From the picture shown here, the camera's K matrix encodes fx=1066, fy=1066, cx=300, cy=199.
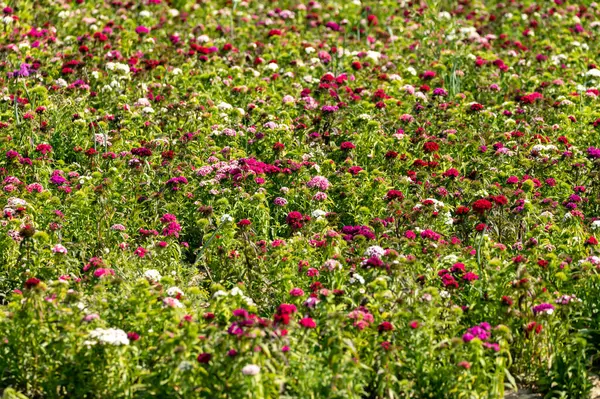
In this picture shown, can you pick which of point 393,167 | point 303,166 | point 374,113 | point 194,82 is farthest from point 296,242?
point 194,82

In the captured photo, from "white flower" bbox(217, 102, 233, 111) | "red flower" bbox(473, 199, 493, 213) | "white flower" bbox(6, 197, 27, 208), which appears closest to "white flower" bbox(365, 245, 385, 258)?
"red flower" bbox(473, 199, 493, 213)

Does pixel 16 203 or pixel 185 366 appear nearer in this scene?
pixel 185 366

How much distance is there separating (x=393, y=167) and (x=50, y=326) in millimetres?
4483

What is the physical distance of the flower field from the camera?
23.7 feet

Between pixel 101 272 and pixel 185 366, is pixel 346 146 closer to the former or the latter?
pixel 101 272

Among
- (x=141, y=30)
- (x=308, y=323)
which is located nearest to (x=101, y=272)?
(x=308, y=323)

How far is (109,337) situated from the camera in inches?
269

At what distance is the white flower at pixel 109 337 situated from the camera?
684 centimetres

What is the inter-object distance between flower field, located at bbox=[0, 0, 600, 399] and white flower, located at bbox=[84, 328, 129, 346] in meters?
0.01

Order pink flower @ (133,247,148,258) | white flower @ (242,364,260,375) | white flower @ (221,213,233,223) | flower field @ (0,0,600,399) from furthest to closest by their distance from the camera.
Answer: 1. white flower @ (221,213,233,223)
2. pink flower @ (133,247,148,258)
3. flower field @ (0,0,600,399)
4. white flower @ (242,364,260,375)

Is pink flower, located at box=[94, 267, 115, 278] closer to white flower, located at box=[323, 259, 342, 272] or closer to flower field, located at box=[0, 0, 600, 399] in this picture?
flower field, located at box=[0, 0, 600, 399]

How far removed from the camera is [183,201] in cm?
993

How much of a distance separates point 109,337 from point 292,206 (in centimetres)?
344

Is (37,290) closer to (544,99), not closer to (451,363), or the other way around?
(451,363)
